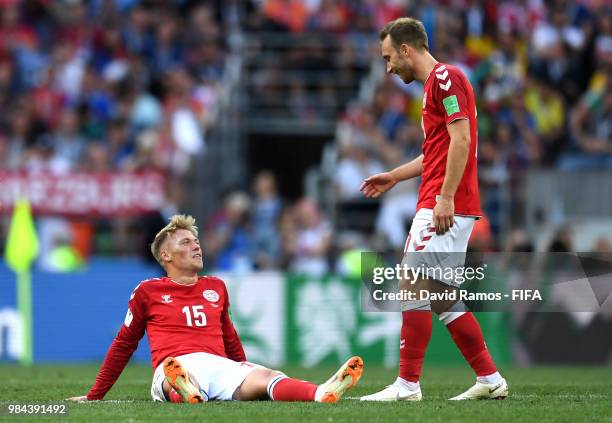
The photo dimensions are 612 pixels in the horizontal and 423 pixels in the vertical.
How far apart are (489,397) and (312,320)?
720 centimetres

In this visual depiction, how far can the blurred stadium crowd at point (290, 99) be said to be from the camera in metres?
16.9

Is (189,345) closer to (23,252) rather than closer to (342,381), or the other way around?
(342,381)

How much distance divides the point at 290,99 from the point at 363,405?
1212 centimetres

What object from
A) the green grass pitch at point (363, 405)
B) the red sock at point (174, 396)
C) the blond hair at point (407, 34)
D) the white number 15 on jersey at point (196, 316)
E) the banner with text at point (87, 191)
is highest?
the blond hair at point (407, 34)

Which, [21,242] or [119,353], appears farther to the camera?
[21,242]

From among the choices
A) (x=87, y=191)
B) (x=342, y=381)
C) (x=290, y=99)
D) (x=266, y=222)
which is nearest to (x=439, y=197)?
(x=342, y=381)

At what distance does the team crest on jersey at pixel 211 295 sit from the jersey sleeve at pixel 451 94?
6.16 ft

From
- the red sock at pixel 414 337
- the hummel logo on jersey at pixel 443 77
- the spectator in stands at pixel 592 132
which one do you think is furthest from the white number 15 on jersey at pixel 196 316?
the spectator in stands at pixel 592 132

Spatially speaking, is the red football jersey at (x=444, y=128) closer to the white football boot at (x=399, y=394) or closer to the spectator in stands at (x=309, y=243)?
the white football boot at (x=399, y=394)

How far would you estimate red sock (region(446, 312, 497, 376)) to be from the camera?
812 cm

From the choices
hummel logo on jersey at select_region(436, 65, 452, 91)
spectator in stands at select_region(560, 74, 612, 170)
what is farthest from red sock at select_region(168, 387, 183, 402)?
spectator in stands at select_region(560, 74, 612, 170)

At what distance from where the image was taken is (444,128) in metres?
8.11

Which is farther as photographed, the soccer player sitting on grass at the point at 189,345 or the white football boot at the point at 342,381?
the soccer player sitting on grass at the point at 189,345
